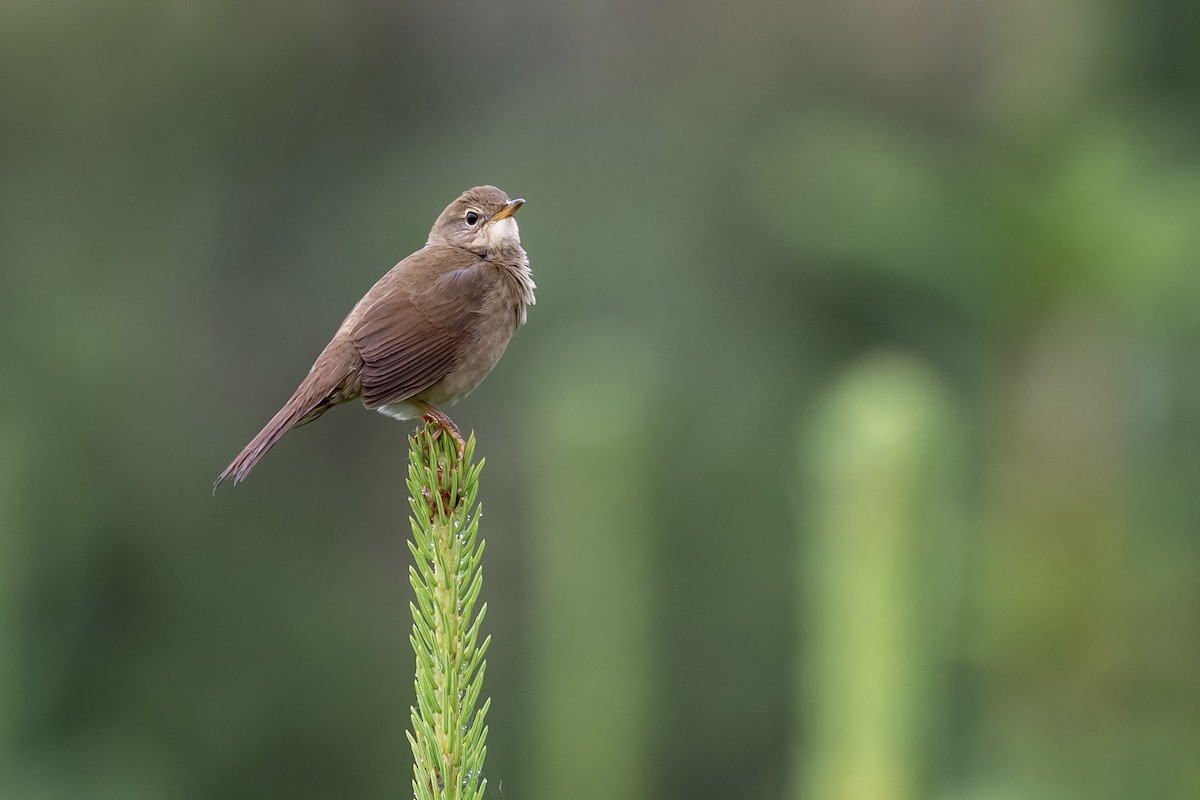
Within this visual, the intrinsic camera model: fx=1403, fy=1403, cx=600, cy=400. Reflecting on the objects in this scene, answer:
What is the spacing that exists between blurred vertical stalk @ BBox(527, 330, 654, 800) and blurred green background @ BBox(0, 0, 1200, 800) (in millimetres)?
17

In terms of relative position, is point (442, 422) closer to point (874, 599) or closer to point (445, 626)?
point (445, 626)

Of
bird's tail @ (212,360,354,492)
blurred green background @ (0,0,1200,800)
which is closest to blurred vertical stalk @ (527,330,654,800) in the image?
blurred green background @ (0,0,1200,800)

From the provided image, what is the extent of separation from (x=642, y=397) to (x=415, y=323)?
3.69 ft

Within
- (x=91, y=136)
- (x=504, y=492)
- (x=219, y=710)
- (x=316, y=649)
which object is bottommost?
(x=219, y=710)

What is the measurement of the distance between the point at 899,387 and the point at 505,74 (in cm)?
1180

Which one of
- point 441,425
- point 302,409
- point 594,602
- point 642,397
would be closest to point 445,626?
point 441,425

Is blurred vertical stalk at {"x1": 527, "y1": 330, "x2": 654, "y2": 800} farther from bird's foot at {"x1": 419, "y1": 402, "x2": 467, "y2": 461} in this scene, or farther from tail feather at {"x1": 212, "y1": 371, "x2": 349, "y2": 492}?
tail feather at {"x1": 212, "y1": 371, "x2": 349, "y2": 492}

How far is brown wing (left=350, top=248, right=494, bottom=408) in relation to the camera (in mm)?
4656

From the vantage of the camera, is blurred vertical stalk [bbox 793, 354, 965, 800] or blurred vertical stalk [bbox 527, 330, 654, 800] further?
blurred vertical stalk [bbox 527, 330, 654, 800]

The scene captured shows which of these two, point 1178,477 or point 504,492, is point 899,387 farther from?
point 504,492

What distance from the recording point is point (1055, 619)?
4.57 m

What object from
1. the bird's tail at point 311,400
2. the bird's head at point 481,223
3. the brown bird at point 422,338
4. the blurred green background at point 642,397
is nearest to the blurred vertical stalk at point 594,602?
the blurred green background at point 642,397

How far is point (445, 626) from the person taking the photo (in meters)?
3.06

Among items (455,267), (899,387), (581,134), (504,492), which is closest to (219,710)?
(504,492)
